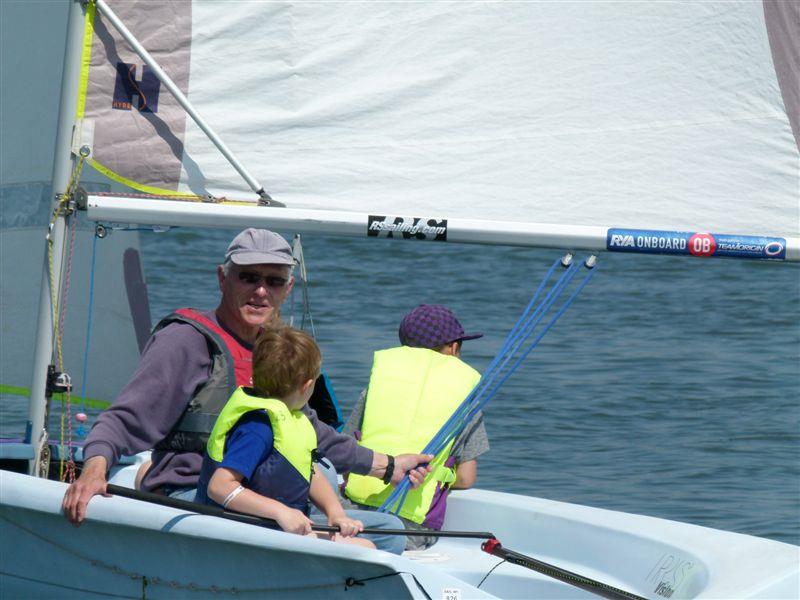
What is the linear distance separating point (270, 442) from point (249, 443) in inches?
1.9

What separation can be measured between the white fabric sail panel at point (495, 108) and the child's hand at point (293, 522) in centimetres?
91

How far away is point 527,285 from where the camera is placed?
484 inches

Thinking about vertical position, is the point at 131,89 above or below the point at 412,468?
above

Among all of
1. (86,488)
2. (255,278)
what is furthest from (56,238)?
(86,488)

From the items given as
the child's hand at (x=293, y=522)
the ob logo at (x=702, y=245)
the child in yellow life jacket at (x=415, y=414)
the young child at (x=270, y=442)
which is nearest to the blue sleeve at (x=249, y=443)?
the young child at (x=270, y=442)

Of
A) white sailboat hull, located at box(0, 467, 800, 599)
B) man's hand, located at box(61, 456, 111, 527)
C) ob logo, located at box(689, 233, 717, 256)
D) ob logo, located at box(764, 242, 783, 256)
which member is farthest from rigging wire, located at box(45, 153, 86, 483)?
ob logo, located at box(764, 242, 783, 256)

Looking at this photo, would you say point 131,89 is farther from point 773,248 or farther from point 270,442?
point 773,248

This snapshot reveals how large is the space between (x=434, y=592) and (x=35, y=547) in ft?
3.35

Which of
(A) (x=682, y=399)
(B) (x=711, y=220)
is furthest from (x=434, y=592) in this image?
(A) (x=682, y=399)

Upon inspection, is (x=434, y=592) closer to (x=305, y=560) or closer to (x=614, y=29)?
(x=305, y=560)

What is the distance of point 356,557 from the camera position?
299cm

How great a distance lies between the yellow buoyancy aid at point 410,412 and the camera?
3.92 m

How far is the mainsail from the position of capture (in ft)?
12.4

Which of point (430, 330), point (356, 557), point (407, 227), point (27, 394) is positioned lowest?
point (356, 557)
